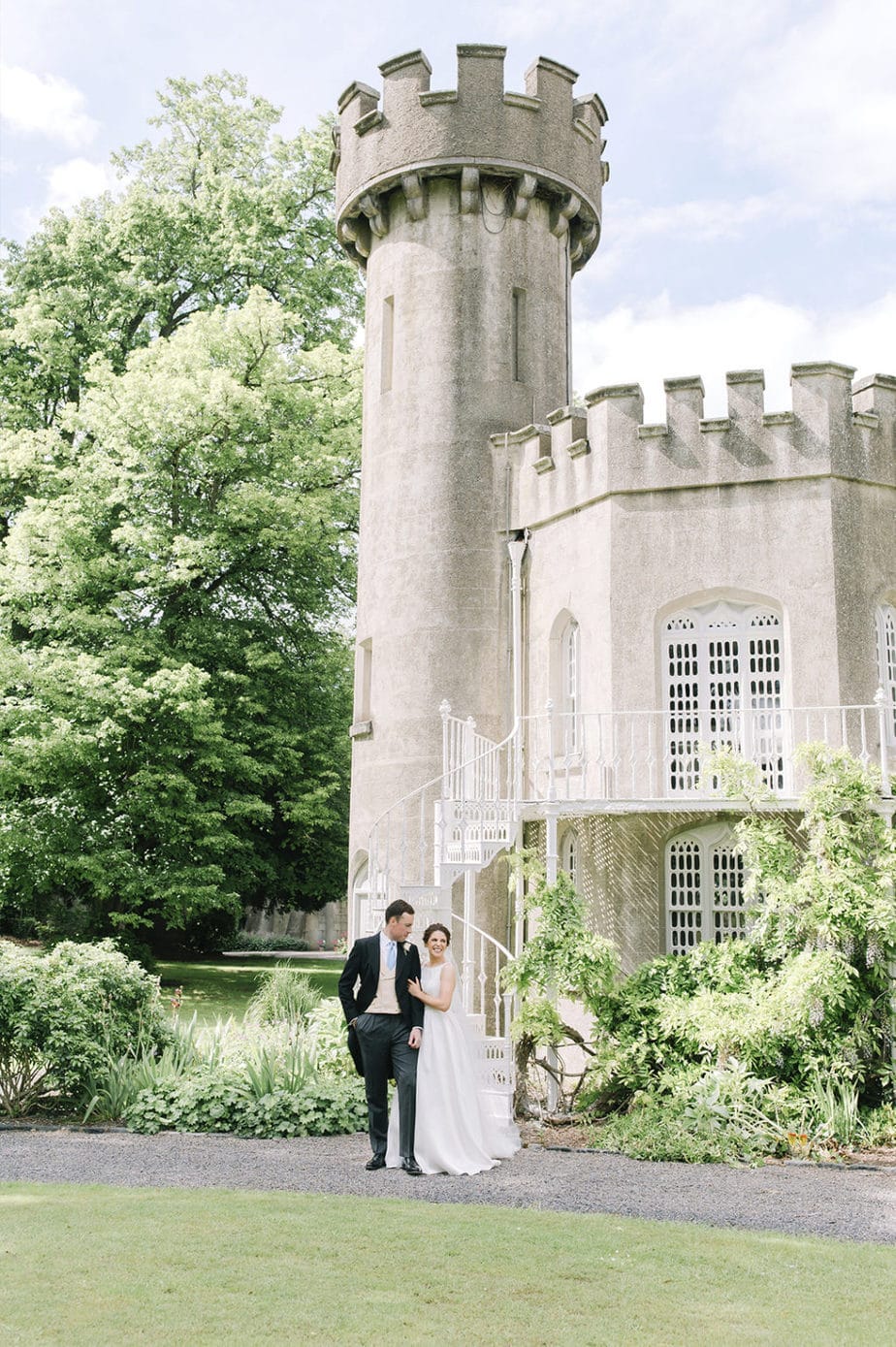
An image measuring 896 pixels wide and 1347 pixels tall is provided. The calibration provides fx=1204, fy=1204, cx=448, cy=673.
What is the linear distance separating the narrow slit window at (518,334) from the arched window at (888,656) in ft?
20.1

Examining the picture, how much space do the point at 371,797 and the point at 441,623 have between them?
2.57 m

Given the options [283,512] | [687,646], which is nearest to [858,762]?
[687,646]

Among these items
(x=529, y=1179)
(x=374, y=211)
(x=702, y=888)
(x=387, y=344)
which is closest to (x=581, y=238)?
(x=374, y=211)

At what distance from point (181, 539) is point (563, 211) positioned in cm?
899

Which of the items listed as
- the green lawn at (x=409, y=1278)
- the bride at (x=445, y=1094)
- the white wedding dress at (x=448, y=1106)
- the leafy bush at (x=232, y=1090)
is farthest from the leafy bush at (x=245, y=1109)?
the green lawn at (x=409, y=1278)

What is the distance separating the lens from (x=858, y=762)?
12.0 metres

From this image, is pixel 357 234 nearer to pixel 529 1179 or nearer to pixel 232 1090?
pixel 232 1090

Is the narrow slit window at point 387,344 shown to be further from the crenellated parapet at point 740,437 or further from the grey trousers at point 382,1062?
the grey trousers at point 382,1062

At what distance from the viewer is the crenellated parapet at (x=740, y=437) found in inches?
559

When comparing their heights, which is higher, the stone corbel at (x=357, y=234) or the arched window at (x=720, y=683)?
the stone corbel at (x=357, y=234)

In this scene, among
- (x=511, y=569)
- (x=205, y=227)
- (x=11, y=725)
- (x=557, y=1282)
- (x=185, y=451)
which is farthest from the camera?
(x=205, y=227)

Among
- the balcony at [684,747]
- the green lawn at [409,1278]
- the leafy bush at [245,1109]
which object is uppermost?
the balcony at [684,747]

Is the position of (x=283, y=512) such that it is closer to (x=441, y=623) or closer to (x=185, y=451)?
(x=185, y=451)

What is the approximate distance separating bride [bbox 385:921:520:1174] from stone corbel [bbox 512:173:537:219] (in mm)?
11384
